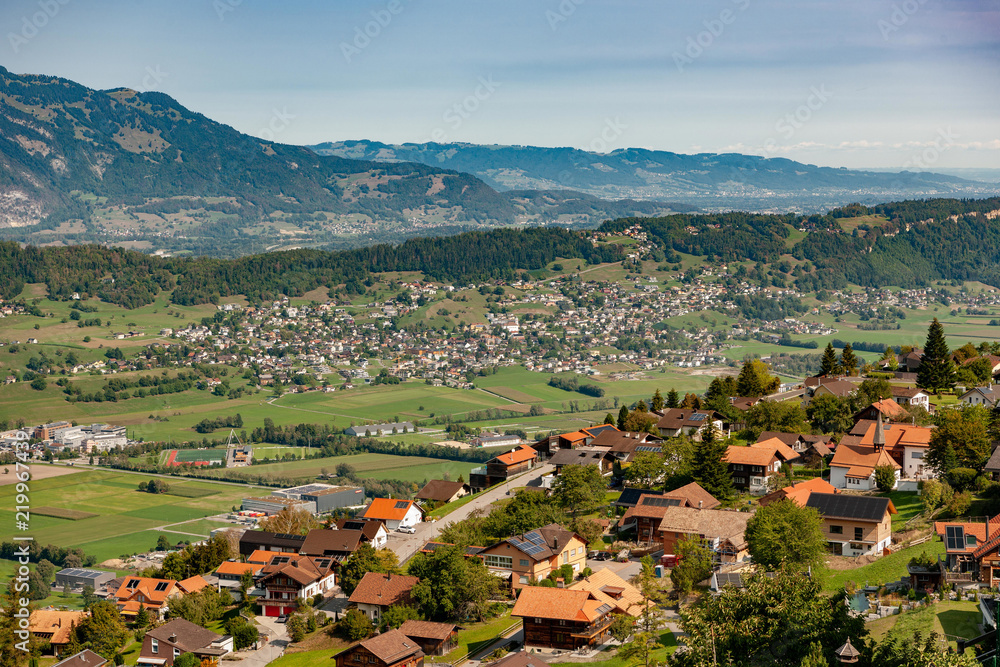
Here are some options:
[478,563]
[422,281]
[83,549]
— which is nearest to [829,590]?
A: [478,563]

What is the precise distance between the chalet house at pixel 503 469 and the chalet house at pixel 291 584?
15712mm

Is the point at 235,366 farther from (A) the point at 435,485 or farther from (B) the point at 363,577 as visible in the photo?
→ (B) the point at 363,577

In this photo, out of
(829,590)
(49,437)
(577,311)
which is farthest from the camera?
(577,311)

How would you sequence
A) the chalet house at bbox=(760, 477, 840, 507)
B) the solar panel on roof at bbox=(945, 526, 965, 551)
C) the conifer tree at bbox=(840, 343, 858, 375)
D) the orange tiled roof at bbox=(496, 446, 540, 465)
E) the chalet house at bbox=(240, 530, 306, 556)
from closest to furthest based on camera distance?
the solar panel on roof at bbox=(945, 526, 965, 551), the chalet house at bbox=(760, 477, 840, 507), the chalet house at bbox=(240, 530, 306, 556), the orange tiled roof at bbox=(496, 446, 540, 465), the conifer tree at bbox=(840, 343, 858, 375)

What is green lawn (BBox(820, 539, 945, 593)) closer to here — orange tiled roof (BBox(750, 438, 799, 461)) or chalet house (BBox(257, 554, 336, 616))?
orange tiled roof (BBox(750, 438, 799, 461))

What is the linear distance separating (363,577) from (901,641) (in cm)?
2023

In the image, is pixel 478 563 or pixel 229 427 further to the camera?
pixel 229 427

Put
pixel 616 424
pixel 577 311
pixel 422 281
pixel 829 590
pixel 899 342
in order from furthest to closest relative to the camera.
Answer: pixel 422 281 → pixel 577 311 → pixel 899 342 → pixel 616 424 → pixel 829 590

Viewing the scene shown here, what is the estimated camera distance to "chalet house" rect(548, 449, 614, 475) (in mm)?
49031

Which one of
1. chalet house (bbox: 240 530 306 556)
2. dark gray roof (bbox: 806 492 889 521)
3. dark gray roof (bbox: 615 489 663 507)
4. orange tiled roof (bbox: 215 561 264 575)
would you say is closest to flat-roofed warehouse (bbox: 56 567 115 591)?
chalet house (bbox: 240 530 306 556)

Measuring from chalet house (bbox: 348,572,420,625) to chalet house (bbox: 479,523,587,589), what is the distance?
2.98 meters

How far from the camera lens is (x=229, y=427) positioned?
348ft

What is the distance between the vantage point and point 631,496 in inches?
1668

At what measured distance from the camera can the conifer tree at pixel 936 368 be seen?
5322cm
